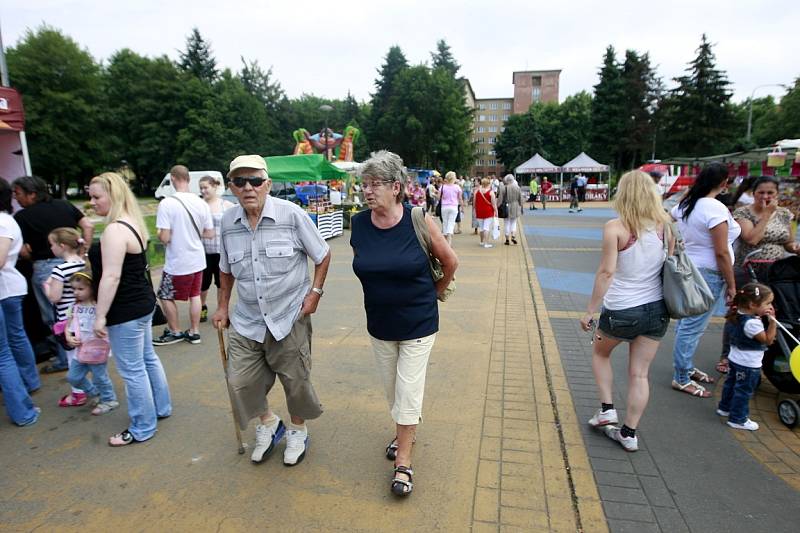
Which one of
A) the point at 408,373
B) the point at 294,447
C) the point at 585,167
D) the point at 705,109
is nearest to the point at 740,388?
the point at 408,373

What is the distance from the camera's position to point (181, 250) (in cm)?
495

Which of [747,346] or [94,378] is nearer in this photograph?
[747,346]

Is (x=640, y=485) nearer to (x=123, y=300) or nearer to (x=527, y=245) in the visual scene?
(x=123, y=300)

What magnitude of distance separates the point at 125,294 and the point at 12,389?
1.29m

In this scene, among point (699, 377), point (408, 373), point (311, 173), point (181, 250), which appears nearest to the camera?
point (408, 373)

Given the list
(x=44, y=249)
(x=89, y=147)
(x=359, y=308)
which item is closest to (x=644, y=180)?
(x=359, y=308)

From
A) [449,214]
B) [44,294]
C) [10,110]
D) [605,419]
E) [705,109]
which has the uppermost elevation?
[705,109]

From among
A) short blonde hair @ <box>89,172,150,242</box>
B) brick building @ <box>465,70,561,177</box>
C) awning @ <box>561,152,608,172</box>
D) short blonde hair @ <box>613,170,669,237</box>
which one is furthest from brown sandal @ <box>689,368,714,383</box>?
brick building @ <box>465,70,561,177</box>

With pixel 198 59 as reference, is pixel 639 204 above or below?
below

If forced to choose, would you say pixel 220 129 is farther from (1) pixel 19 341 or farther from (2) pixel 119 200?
(2) pixel 119 200

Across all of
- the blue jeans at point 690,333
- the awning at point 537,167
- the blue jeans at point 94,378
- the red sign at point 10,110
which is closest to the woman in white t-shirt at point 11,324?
the blue jeans at point 94,378

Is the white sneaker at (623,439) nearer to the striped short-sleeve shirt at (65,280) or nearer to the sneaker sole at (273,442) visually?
the sneaker sole at (273,442)

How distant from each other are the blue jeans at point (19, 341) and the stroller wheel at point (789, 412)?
5699 mm

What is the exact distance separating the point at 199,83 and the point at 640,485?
54.9 metres
